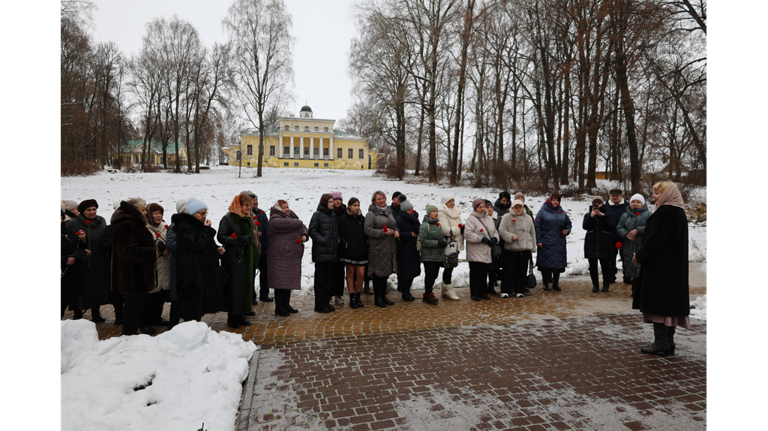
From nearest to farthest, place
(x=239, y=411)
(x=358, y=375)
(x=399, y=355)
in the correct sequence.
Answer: (x=239, y=411)
(x=358, y=375)
(x=399, y=355)

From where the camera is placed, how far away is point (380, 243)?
291 inches

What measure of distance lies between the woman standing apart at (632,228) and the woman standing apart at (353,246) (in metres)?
5.08

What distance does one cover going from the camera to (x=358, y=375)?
447cm

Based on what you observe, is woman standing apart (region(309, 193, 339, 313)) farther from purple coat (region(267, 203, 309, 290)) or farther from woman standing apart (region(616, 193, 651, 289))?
woman standing apart (region(616, 193, 651, 289))

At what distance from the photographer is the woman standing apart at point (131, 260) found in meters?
5.21

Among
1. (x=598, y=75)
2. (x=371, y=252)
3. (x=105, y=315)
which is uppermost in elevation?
(x=598, y=75)

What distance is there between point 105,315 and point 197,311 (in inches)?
99.6

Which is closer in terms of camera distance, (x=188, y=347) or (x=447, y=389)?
(x=447, y=389)

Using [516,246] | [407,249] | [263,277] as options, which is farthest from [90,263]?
[516,246]

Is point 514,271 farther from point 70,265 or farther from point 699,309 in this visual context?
point 70,265

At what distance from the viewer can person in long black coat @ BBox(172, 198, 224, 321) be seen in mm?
5652

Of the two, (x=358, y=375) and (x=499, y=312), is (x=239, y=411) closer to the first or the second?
(x=358, y=375)

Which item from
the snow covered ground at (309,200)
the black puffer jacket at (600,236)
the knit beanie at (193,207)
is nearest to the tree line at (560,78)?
the snow covered ground at (309,200)
